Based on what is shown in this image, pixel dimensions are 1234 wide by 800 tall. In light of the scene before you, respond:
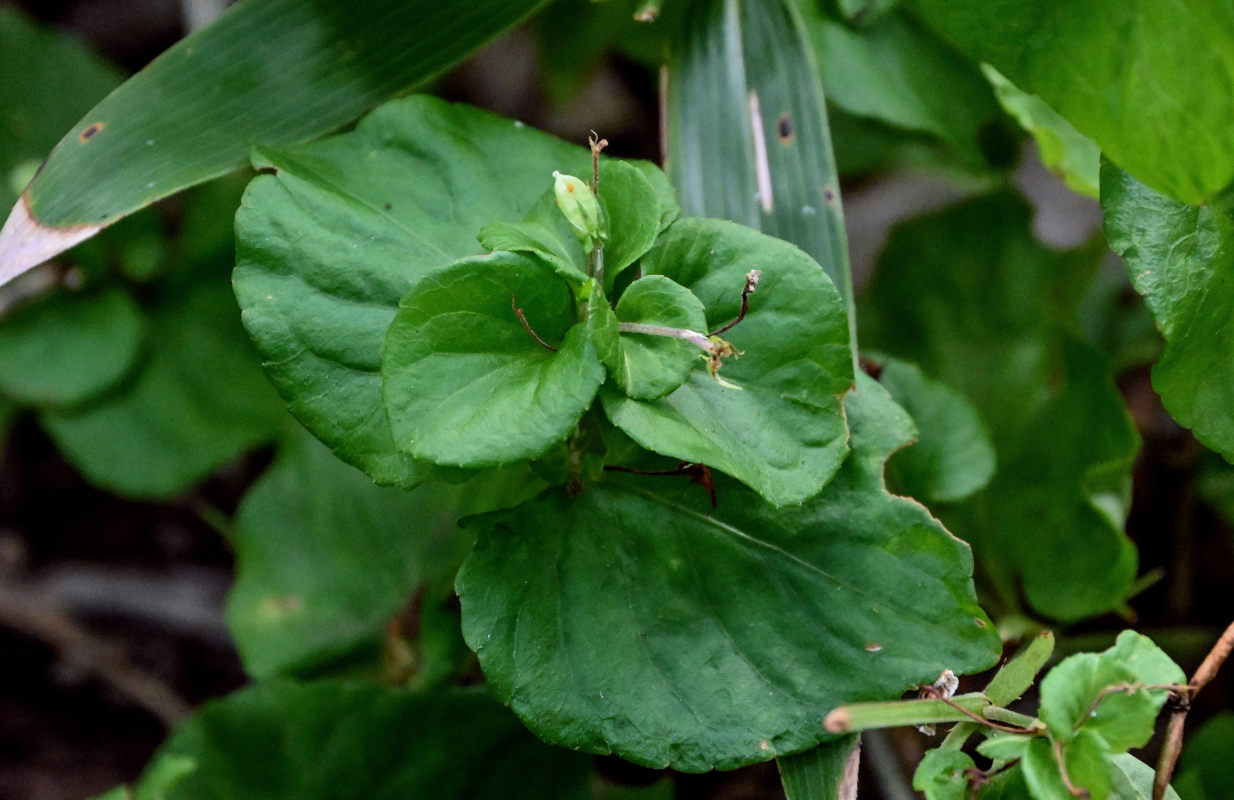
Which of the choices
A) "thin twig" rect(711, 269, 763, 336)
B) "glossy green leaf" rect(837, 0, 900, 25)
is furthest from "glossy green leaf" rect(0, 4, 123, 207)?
"thin twig" rect(711, 269, 763, 336)

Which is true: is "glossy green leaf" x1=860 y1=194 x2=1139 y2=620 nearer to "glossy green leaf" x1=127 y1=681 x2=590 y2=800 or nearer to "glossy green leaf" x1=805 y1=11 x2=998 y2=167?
"glossy green leaf" x1=805 y1=11 x2=998 y2=167

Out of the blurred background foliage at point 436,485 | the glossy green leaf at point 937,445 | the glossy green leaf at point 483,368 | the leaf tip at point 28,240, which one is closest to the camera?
A: the glossy green leaf at point 483,368

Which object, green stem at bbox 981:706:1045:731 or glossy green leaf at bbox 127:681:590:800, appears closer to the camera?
green stem at bbox 981:706:1045:731

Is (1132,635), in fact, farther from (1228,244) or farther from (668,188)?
(668,188)

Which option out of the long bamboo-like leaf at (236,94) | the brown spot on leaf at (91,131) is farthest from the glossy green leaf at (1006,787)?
the brown spot on leaf at (91,131)

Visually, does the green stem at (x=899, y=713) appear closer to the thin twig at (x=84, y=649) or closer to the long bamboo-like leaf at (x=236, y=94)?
the long bamboo-like leaf at (x=236, y=94)

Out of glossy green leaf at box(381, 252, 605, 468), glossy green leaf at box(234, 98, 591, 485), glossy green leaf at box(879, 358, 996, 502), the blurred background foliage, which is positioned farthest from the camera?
Answer: the blurred background foliage

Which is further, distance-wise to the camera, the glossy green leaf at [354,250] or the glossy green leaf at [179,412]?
the glossy green leaf at [179,412]

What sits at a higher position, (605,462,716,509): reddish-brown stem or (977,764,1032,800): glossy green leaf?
(605,462,716,509): reddish-brown stem
